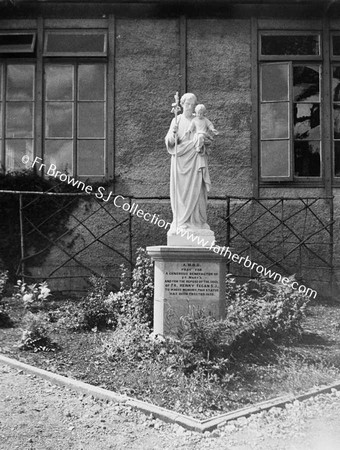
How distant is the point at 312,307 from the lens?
33.8 feet

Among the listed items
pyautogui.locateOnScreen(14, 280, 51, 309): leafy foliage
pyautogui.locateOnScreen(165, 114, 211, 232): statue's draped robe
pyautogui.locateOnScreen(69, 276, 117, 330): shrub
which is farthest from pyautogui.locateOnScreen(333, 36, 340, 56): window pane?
pyautogui.locateOnScreen(14, 280, 51, 309): leafy foliage

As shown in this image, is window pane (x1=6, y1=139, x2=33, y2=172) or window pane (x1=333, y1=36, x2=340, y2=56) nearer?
window pane (x1=6, y1=139, x2=33, y2=172)

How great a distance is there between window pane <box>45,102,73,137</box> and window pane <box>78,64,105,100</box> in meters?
0.42

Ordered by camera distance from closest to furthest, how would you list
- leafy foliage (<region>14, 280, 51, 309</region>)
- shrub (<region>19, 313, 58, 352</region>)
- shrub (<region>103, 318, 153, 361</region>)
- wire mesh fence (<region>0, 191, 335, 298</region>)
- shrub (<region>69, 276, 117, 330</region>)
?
1. shrub (<region>103, 318, 153, 361</region>)
2. shrub (<region>19, 313, 58, 352</region>)
3. shrub (<region>69, 276, 117, 330</region>)
4. leafy foliage (<region>14, 280, 51, 309</region>)
5. wire mesh fence (<region>0, 191, 335, 298</region>)

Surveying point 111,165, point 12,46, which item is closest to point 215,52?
point 111,165

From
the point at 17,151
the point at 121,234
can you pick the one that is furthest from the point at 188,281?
the point at 17,151

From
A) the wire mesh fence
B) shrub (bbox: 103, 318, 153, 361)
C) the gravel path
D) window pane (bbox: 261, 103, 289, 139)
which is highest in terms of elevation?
window pane (bbox: 261, 103, 289, 139)

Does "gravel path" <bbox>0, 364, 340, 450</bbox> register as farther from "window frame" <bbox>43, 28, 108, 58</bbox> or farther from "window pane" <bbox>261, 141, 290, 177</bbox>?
"window frame" <bbox>43, 28, 108, 58</bbox>

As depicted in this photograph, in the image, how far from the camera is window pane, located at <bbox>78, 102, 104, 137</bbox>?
39.0 ft

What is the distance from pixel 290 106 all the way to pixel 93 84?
4.16 meters

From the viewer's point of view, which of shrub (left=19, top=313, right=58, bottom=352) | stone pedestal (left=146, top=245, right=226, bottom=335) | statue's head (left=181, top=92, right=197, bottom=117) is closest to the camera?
shrub (left=19, top=313, right=58, bottom=352)

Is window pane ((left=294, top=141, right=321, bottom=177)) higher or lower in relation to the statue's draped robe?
higher

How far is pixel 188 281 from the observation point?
7.58 meters

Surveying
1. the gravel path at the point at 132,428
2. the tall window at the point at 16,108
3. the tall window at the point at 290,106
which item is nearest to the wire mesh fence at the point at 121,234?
the tall window at the point at 290,106
